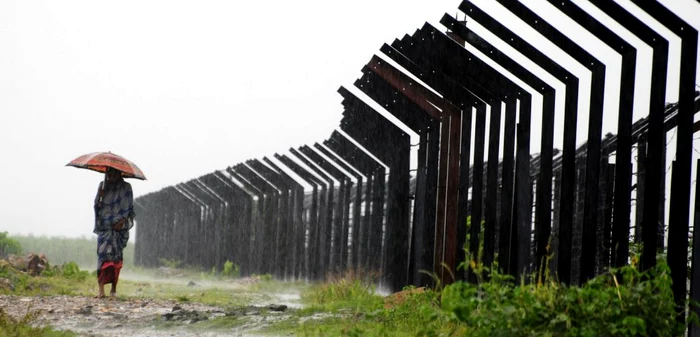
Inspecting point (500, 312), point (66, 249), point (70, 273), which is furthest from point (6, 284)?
point (66, 249)

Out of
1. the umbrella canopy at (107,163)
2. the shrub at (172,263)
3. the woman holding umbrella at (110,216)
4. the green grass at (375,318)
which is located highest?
the umbrella canopy at (107,163)

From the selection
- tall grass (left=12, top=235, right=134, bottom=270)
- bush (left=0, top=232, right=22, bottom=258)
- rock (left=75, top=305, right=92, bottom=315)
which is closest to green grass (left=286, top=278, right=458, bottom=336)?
rock (left=75, top=305, right=92, bottom=315)

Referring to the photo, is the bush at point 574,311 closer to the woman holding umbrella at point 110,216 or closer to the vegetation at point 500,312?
the vegetation at point 500,312

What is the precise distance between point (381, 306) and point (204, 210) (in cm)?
1829

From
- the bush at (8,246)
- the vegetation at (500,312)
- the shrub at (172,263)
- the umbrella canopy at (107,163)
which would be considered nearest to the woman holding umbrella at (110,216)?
the umbrella canopy at (107,163)

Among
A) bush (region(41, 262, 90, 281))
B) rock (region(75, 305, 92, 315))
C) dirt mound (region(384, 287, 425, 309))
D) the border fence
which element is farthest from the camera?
bush (region(41, 262, 90, 281))

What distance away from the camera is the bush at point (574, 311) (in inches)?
211

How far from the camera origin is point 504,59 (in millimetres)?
8297

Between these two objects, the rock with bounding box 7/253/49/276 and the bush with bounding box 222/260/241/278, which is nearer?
the rock with bounding box 7/253/49/276

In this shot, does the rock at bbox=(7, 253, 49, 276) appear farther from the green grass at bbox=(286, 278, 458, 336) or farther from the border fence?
the green grass at bbox=(286, 278, 458, 336)

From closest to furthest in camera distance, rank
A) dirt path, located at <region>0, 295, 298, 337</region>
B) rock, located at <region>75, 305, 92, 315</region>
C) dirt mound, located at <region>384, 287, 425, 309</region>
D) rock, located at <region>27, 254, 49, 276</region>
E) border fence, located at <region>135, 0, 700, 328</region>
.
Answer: border fence, located at <region>135, 0, 700, 328</region> → dirt path, located at <region>0, 295, 298, 337</region> → dirt mound, located at <region>384, 287, 425, 309</region> → rock, located at <region>75, 305, 92, 315</region> → rock, located at <region>27, 254, 49, 276</region>

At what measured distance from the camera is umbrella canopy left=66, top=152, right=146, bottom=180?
485 inches

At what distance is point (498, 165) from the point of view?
32.8 ft

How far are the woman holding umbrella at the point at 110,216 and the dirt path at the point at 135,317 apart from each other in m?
0.94
